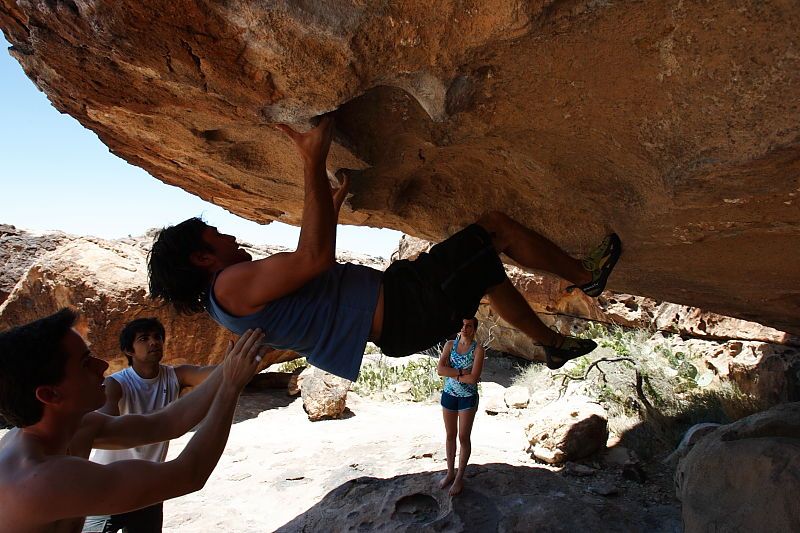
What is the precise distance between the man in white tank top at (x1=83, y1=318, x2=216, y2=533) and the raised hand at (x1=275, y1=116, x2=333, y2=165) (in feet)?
4.97

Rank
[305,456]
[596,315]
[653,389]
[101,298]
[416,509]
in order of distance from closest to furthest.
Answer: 1. [416,509]
2. [653,389]
3. [305,456]
4. [101,298]
5. [596,315]

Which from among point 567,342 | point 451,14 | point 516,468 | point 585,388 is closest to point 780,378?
point 585,388

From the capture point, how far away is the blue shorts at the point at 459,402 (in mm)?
4407

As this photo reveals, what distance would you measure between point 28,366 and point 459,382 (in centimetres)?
327

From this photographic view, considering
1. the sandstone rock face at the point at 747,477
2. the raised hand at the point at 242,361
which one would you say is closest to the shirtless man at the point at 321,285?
the raised hand at the point at 242,361

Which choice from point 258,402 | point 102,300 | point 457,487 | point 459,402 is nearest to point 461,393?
point 459,402

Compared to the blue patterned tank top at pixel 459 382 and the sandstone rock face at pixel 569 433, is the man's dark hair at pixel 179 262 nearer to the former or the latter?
the blue patterned tank top at pixel 459 382

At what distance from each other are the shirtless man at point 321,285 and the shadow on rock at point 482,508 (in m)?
2.17

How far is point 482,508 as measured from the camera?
13.8 feet

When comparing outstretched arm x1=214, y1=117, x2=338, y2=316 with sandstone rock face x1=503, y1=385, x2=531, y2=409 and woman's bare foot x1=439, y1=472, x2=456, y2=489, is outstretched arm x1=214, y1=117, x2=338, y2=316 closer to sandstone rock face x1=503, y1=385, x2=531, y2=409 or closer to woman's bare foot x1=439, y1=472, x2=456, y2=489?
woman's bare foot x1=439, y1=472, x2=456, y2=489

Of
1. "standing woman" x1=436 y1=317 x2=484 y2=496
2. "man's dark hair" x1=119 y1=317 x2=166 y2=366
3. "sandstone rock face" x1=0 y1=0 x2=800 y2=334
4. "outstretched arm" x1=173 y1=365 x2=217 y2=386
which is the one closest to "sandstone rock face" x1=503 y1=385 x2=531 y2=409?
"standing woman" x1=436 y1=317 x2=484 y2=496

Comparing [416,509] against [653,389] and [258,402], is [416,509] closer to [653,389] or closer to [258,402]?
[653,389]

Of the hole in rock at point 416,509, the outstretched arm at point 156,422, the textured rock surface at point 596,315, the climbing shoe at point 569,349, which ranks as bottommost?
the hole in rock at point 416,509

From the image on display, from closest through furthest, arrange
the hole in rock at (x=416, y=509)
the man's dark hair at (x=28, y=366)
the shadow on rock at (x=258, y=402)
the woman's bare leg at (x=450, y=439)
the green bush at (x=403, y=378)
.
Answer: the man's dark hair at (x=28, y=366) < the hole in rock at (x=416, y=509) < the woman's bare leg at (x=450, y=439) < the shadow on rock at (x=258, y=402) < the green bush at (x=403, y=378)
